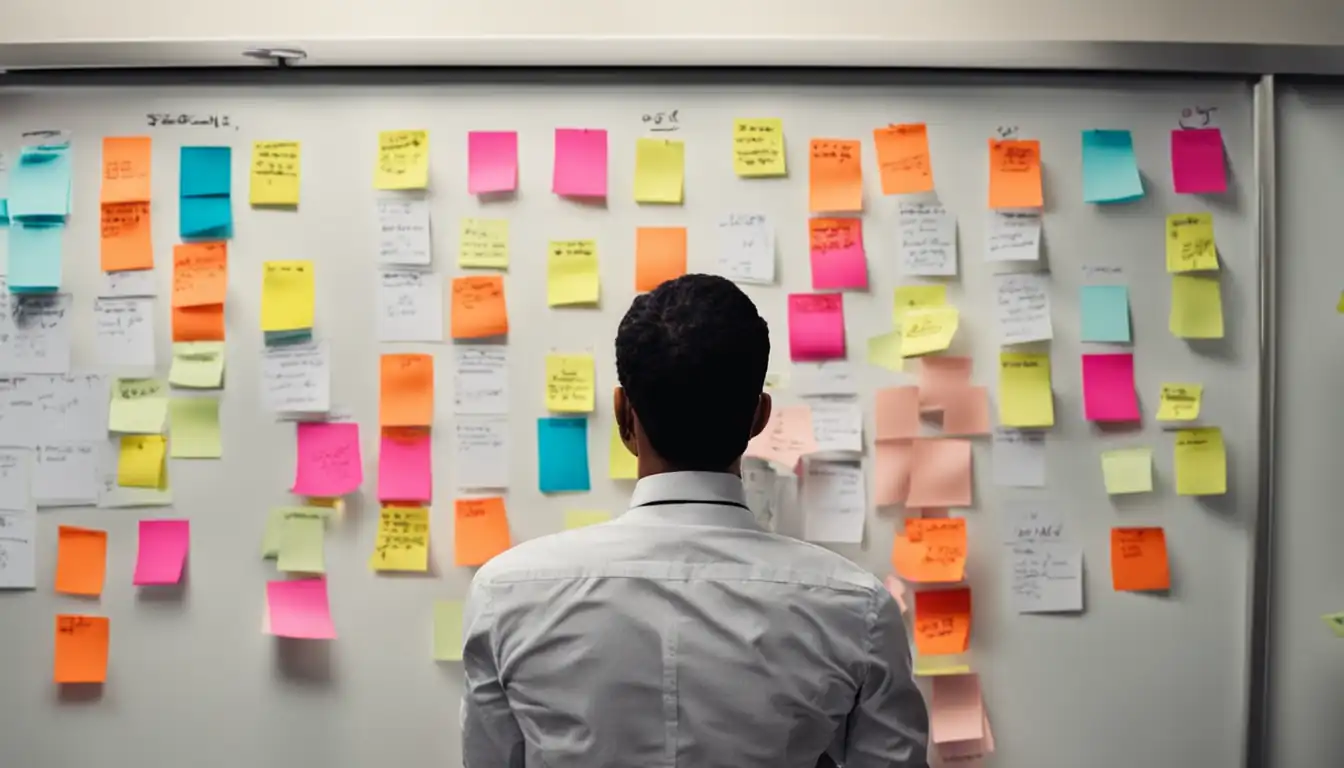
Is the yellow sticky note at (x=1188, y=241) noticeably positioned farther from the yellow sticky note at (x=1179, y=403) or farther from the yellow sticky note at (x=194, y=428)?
the yellow sticky note at (x=194, y=428)

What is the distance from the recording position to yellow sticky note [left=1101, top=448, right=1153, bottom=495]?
1.54 m

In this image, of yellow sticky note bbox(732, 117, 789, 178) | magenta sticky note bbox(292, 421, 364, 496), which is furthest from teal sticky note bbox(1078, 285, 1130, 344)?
magenta sticky note bbox(292, 421, 364, 496)

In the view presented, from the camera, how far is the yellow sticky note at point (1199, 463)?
154cm

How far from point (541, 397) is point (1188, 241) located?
3.47ft

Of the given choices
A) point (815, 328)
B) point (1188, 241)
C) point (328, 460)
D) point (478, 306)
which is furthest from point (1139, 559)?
point (328, 460)

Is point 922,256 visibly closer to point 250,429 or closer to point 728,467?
point 728,467

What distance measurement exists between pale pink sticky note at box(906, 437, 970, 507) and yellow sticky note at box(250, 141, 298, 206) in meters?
1.07

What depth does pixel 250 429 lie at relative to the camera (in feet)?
5.06

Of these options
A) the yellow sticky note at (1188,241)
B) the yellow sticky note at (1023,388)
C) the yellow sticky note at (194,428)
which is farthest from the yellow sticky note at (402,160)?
the yellow sticky note at (1188,241)

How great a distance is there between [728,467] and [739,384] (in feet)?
0.34

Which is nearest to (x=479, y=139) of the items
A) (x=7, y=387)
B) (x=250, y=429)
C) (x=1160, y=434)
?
(x=250, y=429)

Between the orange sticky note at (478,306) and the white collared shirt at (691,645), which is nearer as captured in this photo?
the white collared shirt at (691,645)

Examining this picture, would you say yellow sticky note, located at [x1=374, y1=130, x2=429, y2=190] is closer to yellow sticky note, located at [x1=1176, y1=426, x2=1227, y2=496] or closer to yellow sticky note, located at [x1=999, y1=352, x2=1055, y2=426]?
yellow sticky note, located at [x1=999, y1=352, x2=1055, y2=426]

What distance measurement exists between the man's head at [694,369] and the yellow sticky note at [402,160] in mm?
672
